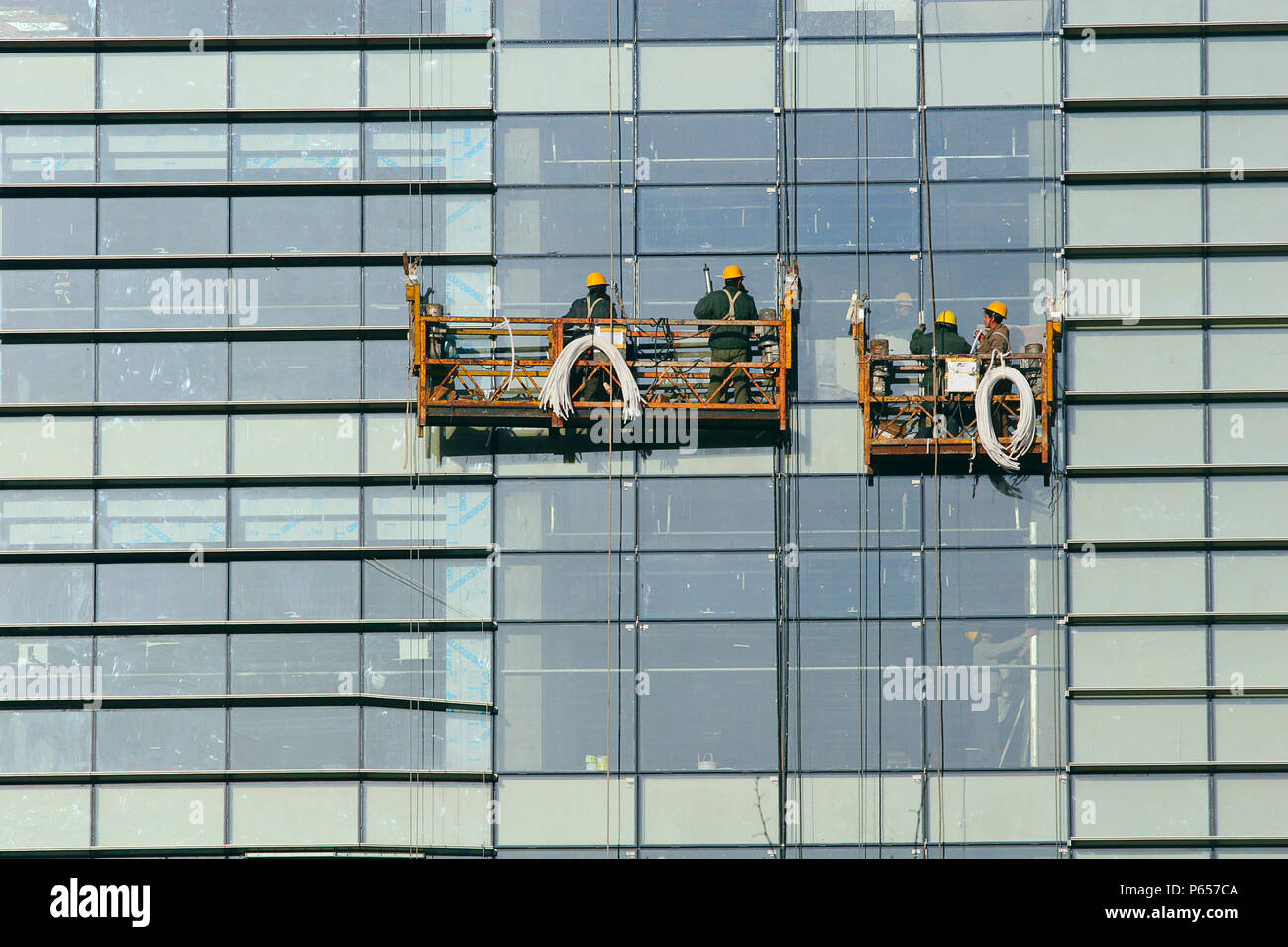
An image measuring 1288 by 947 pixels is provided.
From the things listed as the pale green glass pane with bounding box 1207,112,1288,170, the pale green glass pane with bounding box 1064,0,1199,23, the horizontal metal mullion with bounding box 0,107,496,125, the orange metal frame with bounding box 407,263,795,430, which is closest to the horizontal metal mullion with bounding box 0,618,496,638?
the orange metal frame with bounding box 407,263,795,430

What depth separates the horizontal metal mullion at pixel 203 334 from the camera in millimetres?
17422

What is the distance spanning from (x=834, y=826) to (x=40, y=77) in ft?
39.5

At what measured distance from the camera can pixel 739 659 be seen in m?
17.2

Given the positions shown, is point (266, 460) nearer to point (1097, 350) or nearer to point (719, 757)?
point (719, 757)

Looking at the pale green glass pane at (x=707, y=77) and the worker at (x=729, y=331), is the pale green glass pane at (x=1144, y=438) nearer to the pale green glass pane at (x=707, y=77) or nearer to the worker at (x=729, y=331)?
the worker at (x=729, y=331)

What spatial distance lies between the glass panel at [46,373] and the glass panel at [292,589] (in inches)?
104

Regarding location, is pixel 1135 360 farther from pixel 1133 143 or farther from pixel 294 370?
pixel 294 370

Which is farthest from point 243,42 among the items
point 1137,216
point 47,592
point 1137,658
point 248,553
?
point 1137,658

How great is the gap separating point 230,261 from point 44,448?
291 cm

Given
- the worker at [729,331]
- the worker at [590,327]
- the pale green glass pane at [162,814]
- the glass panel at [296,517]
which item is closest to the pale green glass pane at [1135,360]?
the worker at [729,331]

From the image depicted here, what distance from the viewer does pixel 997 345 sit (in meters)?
16.9

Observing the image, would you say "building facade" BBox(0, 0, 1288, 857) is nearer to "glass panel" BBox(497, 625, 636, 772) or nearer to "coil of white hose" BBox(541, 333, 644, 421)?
"glass panel" BBox(497, 625, 636, 772)

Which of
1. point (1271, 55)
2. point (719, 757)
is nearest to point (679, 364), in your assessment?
point (719, 757)

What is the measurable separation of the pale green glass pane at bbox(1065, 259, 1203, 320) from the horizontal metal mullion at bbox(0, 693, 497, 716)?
793 centimetres
